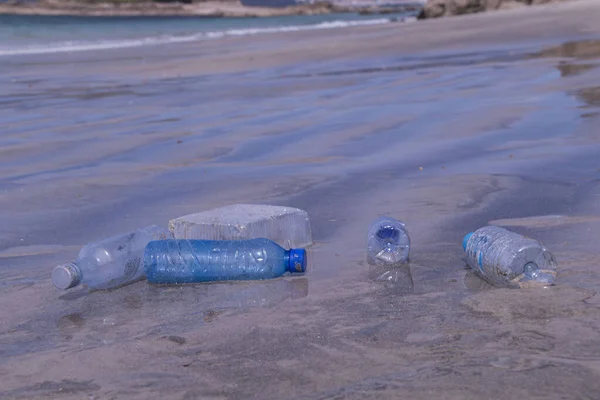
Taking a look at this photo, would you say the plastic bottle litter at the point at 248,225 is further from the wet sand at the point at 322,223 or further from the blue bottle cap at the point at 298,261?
the blue bottle cap at the point at 298,261

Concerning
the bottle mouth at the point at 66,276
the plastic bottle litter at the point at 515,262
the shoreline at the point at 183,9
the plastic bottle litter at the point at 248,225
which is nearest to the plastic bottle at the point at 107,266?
the bottle mouth at the point at 66,276

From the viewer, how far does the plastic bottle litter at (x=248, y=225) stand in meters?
3.20

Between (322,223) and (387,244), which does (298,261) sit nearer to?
(387,244)

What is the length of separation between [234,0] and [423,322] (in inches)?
3262

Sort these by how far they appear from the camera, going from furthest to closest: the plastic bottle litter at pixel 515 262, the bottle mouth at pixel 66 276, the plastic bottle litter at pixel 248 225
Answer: the plastic bottle litter at pixel 248 225 → the bottle mouth at pixel 66 276 → the plastic bottle litter at pixel 515 262

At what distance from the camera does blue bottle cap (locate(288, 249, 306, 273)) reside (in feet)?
9.34

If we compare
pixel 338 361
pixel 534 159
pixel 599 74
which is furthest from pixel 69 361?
pixel 599 74

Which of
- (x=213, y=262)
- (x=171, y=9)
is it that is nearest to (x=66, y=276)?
(x=213, y=262)

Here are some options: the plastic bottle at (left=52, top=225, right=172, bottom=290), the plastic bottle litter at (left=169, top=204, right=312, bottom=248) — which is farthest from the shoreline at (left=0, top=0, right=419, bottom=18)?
the plastic bottle at (left=52, top=225, right=172, bottom=290)

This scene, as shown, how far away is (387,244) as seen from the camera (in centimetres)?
307

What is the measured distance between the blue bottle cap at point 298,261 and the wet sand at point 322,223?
5 centimetres

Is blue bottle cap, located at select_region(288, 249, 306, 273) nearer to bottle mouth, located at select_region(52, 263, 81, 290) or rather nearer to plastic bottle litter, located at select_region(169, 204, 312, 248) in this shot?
plastic bottle litter, located at select_region(169, 204, 312, 248)

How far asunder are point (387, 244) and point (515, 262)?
1.74 feet

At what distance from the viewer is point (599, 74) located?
8.09 m
